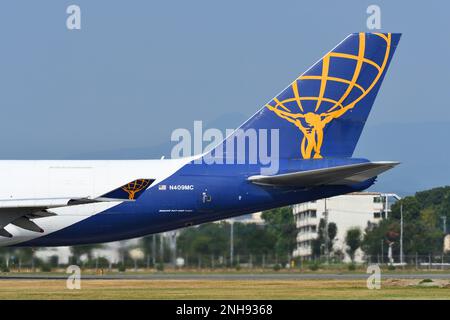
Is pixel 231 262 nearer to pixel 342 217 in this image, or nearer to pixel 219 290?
pixel 342 217

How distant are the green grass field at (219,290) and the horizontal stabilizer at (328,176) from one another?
3.30 m

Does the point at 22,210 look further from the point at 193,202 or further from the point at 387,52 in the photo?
the point at 387,52

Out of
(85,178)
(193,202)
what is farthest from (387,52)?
(85,178)

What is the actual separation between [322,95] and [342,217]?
18155 millimetres

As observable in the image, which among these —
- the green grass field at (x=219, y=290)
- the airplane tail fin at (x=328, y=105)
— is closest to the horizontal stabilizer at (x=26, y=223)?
the green grass field at (x=219, y=290)

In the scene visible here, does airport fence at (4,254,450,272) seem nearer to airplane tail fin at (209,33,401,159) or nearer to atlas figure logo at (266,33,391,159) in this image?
airplane tail fin at (209,33,401,159)

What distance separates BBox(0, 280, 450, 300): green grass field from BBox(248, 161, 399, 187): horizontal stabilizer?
3300 mm

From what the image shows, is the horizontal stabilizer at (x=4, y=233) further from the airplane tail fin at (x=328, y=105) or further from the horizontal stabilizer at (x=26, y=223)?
the airplane tail fin at (x=328, y=105)

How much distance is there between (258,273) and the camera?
4691 cm

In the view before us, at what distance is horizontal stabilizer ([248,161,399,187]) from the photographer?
33.8m

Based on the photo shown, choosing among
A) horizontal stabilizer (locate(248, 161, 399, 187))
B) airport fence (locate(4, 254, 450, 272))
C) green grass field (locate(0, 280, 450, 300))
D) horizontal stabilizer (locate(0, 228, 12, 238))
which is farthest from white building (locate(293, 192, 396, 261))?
horizontal stabilizer (locate(0, 228, 12, 238))

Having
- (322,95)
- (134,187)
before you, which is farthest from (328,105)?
(134,187)

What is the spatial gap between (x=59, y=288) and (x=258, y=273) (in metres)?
15.6

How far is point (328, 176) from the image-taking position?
34750 millimetres
